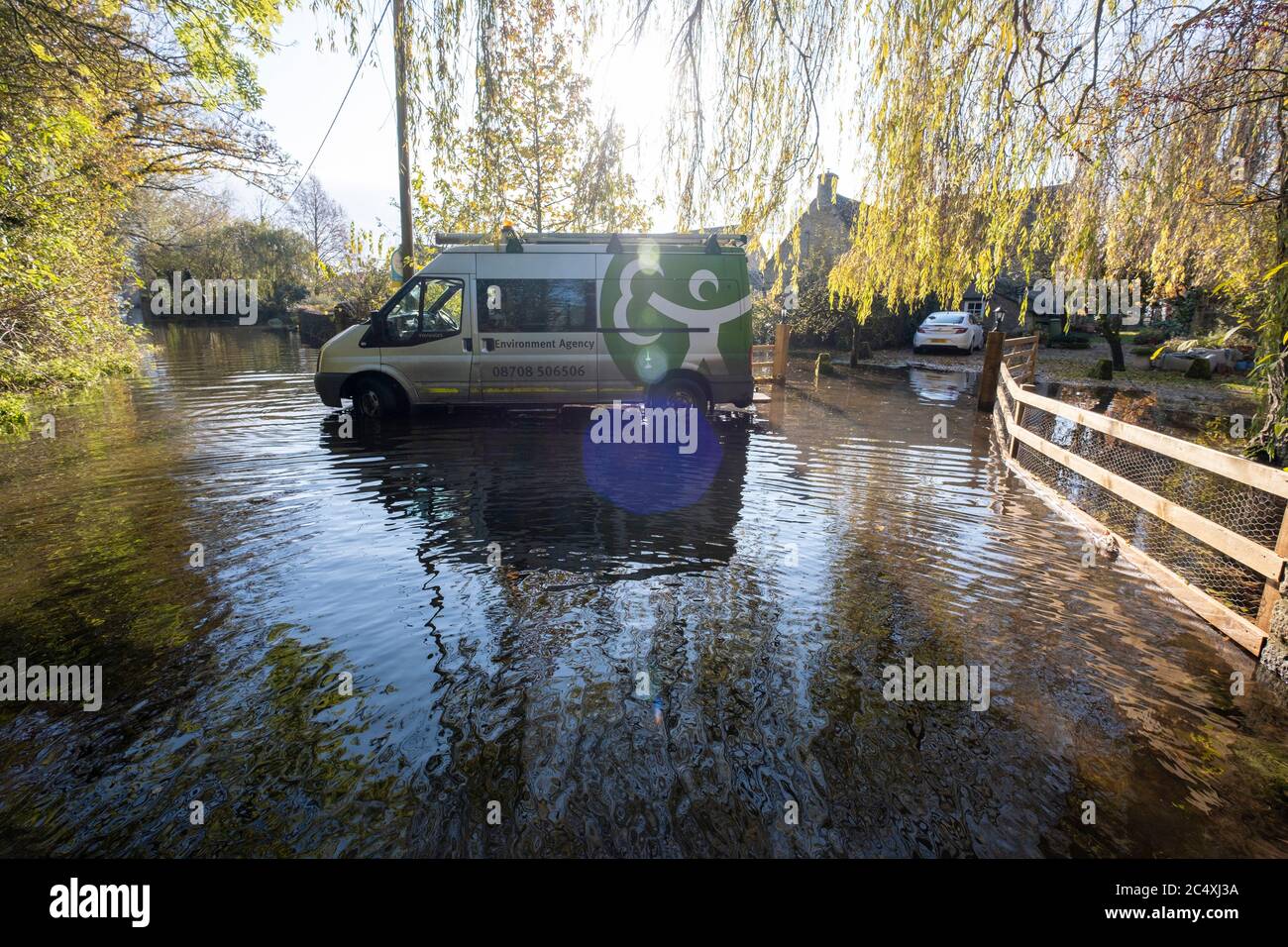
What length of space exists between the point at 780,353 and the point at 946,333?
13102 millimetres

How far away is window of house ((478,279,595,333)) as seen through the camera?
10016mm

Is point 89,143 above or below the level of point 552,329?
above

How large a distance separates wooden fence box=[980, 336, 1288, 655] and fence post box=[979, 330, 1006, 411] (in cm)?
326

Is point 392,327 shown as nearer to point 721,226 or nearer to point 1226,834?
point 721,226

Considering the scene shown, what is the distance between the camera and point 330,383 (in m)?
10.3

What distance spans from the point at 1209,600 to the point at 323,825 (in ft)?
17.9

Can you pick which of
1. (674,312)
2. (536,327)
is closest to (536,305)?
(536,327)

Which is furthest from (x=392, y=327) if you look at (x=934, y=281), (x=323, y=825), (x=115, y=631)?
(x=323, y=825)

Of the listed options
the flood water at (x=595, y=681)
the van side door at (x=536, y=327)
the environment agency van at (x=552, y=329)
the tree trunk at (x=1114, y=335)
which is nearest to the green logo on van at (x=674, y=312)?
the environment agency van at (x=552, y=329)

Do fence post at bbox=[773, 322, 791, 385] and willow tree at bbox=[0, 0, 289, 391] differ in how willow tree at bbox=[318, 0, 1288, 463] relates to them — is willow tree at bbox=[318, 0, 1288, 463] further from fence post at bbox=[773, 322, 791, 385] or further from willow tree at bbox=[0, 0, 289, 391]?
fence post at bbox=[773, 322, 791, 385]

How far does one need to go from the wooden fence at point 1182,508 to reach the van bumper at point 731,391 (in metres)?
3.91

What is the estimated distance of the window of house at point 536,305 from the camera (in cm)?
1002

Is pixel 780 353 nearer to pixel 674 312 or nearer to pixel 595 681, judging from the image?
pixel 674 312
